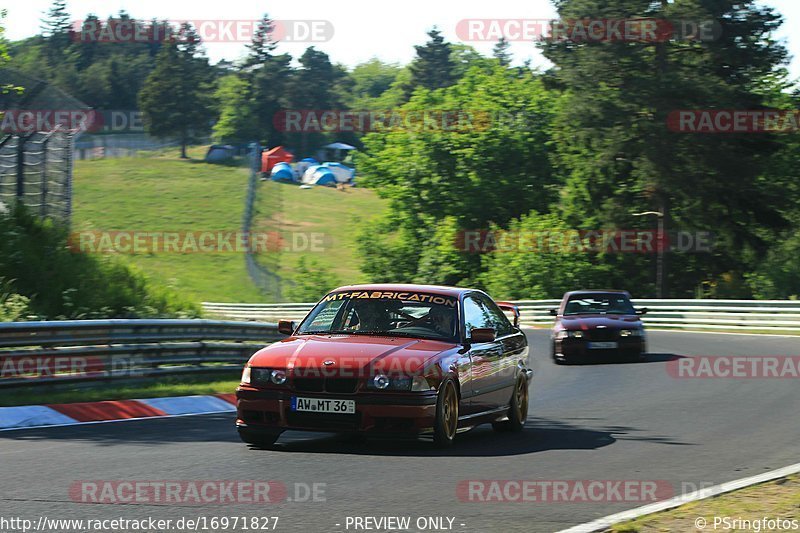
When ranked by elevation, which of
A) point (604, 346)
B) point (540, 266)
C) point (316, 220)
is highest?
point (316, 220)

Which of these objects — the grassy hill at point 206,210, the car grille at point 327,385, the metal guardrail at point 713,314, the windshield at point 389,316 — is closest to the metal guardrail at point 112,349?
the windshield at point 389,316

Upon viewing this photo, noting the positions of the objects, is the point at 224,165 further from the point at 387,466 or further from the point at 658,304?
the point at 387,466

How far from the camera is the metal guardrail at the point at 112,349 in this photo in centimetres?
1347

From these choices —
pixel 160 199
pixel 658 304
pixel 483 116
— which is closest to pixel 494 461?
pixel 658 304

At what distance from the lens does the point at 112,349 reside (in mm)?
14812

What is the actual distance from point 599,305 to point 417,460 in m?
15.7

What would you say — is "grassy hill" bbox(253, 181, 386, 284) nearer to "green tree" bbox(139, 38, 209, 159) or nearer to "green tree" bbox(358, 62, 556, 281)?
"green tree" bbox(358, 62, 556, 281)

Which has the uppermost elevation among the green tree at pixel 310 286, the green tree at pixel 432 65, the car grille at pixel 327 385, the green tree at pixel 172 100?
the green tree at pixel 432 65

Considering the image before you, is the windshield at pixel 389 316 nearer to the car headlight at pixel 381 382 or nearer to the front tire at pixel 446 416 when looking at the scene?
the front tire at pixel 446 416

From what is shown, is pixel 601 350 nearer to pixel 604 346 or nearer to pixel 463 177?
pixel 604 346

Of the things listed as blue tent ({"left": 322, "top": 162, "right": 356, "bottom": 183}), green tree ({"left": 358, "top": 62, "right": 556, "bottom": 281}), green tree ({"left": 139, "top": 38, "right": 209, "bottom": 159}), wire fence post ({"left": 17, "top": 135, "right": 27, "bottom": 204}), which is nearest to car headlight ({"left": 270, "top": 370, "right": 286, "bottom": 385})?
wire fence post ({"left": 17, "top": 135, "right": 27, "bottom": 204})

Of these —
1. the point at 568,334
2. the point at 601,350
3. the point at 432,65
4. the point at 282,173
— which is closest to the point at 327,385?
the point at 601,350

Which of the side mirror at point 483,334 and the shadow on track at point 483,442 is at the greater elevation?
the side mirror at point 483,334

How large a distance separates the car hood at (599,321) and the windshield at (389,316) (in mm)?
12759
